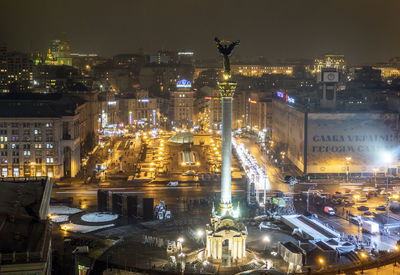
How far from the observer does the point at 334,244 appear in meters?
34.7

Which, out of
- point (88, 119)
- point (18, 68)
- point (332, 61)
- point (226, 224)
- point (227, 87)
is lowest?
point (226, 224)

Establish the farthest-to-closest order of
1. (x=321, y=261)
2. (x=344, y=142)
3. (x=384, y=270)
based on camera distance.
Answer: (x=344, y=142), (x=321, y=261), (x=384, y=270)

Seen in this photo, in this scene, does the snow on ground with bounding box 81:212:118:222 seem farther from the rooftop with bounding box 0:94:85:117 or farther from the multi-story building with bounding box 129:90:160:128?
the multi-story building with bounding box 129:90:160:128

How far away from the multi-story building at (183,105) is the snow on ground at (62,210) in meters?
69.6

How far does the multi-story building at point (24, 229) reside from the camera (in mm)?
19500

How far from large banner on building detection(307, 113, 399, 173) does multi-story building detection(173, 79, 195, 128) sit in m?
52.4

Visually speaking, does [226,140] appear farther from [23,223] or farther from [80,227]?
[23,223]

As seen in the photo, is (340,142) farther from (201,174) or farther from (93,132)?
(93,132)

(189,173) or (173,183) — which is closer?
(173,183)

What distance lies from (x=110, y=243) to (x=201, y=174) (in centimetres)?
2809

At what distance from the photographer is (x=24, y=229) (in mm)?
22969

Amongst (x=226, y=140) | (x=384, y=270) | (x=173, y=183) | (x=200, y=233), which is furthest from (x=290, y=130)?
(x=384, y=270)

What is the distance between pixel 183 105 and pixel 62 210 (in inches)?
2835

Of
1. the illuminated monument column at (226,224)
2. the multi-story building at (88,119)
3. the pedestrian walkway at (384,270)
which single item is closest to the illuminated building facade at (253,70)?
the multi-story building at (88,119)
